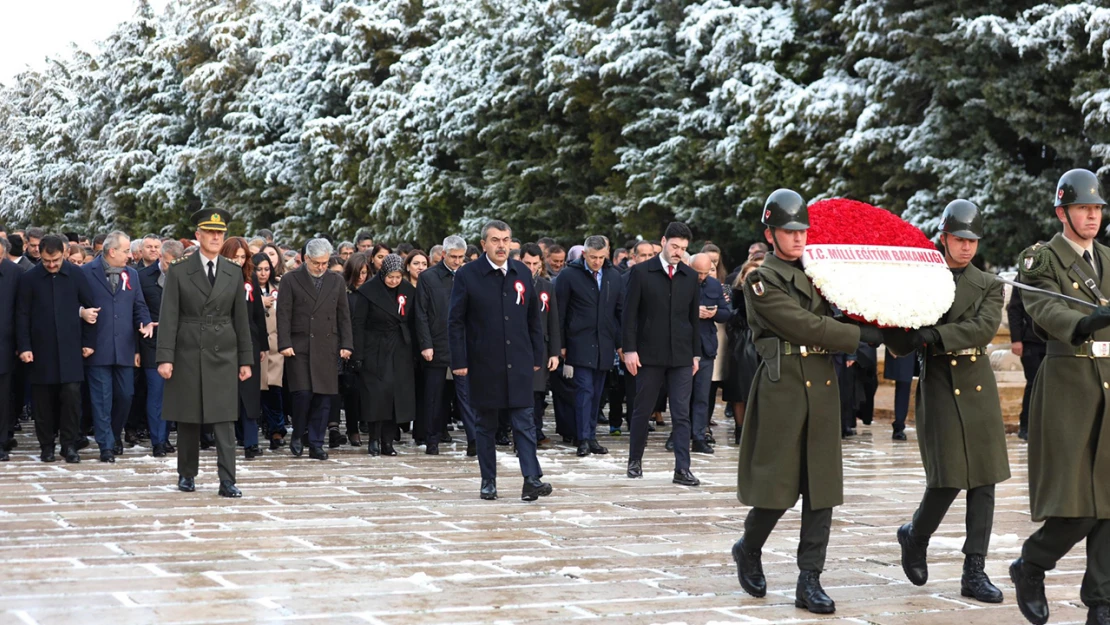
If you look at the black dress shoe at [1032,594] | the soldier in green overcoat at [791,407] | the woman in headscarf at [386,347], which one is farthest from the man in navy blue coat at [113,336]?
the black dress shoe at [1032,594]

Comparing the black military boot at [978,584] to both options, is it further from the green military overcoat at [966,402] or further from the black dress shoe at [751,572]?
the black dress shoe at [751,572]

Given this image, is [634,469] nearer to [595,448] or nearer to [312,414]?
[595,448]

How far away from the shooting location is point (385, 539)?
26.1ft

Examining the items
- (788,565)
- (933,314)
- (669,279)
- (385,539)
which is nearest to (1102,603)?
(933,314)

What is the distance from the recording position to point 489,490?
9.77 meters

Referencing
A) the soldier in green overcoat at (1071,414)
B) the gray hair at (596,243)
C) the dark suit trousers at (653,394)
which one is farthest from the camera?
the gray hair at (596,243)

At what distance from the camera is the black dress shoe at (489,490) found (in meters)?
9.75

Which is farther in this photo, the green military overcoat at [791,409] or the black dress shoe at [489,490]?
the black dress shoe at [489,490]

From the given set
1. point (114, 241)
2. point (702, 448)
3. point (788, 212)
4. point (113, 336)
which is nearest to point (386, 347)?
point (113, 336)

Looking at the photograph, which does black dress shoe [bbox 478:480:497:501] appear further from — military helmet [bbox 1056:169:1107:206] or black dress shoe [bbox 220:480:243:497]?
military helmet [bbox 1056:169:1107:206]

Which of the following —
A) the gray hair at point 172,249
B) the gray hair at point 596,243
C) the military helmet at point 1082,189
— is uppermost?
the gray hair at point 596,243

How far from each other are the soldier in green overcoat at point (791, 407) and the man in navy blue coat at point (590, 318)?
274 inches

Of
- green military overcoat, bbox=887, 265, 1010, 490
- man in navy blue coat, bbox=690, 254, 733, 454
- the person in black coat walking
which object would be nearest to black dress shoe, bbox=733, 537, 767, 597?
green military overcoat, bbox=887, 265, 1010, 490

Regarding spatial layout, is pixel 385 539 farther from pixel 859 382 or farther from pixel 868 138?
pixel 868 138
